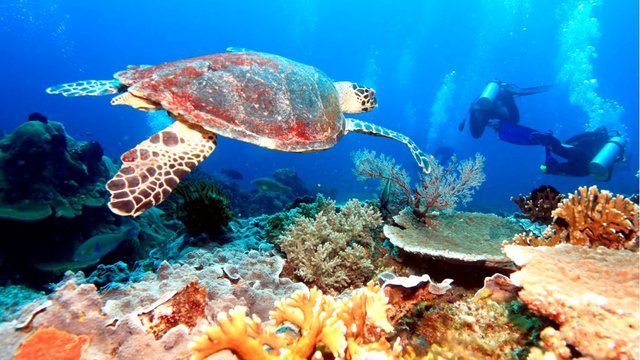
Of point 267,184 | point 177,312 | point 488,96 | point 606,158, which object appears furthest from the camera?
point 488,96

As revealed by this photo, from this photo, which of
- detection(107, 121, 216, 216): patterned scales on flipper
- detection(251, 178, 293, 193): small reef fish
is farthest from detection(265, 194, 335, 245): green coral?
detection(251, 178, 293, 193): small reef fish

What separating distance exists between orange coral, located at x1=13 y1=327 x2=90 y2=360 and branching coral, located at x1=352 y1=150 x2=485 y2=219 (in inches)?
143

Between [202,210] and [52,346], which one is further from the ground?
[202,210]

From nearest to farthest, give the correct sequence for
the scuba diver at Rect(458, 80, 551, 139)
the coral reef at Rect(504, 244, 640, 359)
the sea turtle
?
the coral reef at Rect(504, 244, 640, 359) → the sea turtle → the scuba diver at Rect(458, 80, 551, 139)

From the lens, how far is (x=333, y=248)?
3.52 metres

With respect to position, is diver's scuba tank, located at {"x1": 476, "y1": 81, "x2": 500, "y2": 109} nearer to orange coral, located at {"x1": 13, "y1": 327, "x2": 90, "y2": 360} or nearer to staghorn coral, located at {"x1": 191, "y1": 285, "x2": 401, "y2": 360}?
staghorn coral, located at {"x1": 191, "y1": 285, "x2": 401, "y2": 360}

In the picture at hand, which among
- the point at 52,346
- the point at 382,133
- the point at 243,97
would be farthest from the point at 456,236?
the point at 52,346

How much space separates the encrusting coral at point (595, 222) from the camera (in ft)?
7.65

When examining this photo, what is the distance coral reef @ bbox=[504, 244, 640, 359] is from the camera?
1242 mm

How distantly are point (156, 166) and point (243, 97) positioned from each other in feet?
3.44

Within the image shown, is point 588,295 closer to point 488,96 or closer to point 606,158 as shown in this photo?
point 606,158

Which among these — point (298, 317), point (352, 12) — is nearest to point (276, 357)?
point (298, 317)

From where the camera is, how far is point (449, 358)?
1.65 m

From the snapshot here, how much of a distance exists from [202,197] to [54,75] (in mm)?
101680
